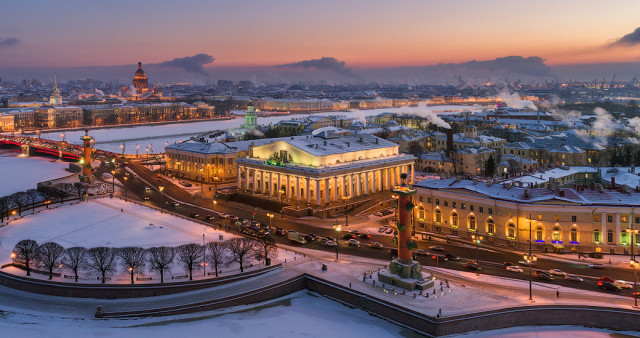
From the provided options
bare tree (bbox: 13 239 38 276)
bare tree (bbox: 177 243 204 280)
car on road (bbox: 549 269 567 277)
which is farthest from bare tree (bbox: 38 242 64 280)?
car on road (bbox: 549 269 567 277)

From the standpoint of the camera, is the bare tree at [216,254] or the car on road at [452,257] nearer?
the bare tree at [216,254]

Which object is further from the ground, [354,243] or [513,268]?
[354,243]

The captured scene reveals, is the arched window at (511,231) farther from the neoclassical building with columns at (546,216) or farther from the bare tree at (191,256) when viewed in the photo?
the bare tree at (191,256)

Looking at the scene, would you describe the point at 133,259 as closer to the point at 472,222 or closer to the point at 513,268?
the point at 513,268

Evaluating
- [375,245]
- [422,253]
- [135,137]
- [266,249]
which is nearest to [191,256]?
[266,249]

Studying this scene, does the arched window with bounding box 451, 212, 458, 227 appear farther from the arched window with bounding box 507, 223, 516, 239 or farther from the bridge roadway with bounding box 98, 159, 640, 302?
the arched window with bounding box 507, 223, 516, 239

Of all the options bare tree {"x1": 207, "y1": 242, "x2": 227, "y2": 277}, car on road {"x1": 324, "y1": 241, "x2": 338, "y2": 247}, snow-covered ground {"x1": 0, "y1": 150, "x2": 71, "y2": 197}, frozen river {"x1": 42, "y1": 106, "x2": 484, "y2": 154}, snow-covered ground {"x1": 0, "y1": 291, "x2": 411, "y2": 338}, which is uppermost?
frozen river {"x1": 42, "y1": 106, "x2": 484, "y2": 154}

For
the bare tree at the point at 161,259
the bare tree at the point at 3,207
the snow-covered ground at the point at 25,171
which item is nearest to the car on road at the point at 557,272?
the bare tree at the point at 161,259
